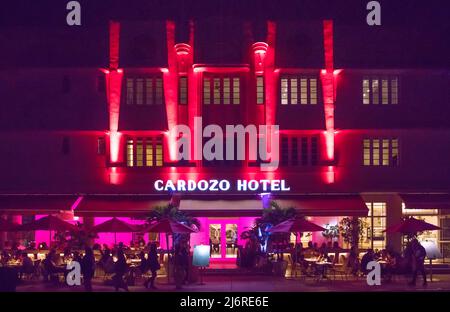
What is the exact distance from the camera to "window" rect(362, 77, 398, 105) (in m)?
40.1

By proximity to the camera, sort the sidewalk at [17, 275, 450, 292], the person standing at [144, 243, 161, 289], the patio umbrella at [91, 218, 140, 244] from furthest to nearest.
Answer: the patio umbrella at [91, 218, 140, 244]
the person standing at [144, 243, 161, 289]
the sidewalk at [17, 275, 450, 292]

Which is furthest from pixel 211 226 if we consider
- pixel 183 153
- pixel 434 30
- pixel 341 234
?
pixel 434 30

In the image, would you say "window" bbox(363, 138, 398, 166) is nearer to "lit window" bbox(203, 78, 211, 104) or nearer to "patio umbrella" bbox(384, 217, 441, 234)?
"patio umbrella" bbox(384, 217, 441, 234)

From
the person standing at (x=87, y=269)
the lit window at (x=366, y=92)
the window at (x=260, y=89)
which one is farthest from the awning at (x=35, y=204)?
the lit window at (x=366, y=92)

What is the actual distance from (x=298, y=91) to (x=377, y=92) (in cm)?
404

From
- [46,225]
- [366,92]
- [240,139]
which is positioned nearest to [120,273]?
[46,225]

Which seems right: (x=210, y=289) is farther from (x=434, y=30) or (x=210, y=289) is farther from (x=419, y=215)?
(x=434, y=30)

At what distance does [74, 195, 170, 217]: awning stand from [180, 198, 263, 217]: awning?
1.29 metres

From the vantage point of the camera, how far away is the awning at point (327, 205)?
124 feet

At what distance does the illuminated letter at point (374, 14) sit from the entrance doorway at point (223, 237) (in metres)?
12.5

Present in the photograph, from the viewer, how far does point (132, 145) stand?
4003 centimetres

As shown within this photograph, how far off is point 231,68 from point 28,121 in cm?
1063

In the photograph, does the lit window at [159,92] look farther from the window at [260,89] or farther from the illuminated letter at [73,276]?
the illuminated letter at [73,276]

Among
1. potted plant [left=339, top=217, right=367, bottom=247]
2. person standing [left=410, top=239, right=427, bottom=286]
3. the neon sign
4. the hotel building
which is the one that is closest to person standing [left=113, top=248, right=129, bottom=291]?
the hotel building
